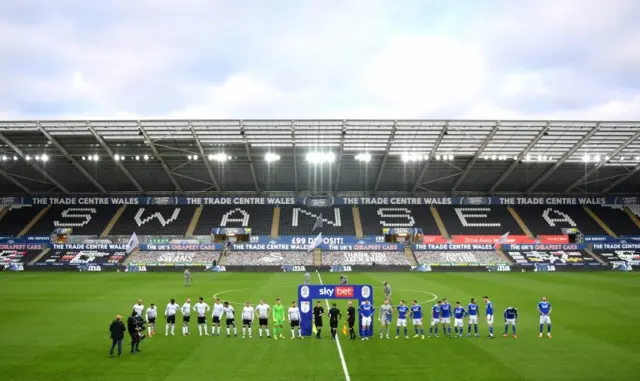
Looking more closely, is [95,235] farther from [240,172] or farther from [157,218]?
[240,172]

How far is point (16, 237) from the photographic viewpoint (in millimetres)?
61344

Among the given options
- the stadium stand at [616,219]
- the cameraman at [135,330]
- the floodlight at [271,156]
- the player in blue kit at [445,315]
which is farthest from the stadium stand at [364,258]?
the cameraman at [135,330]

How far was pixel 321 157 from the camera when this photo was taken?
188ft

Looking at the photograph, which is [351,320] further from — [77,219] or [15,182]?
[15,182]

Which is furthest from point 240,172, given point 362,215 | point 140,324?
point 140,324

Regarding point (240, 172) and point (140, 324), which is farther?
point (240, 172)

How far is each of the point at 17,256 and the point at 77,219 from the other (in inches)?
370

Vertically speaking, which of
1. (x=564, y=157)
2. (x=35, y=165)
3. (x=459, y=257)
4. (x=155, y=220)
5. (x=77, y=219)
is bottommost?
(x=459, y=257)

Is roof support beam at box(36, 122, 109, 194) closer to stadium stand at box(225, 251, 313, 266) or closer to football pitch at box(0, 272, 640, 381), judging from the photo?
stadium stand at box(225, 251, 313, 266)

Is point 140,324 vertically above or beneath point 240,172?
beneath

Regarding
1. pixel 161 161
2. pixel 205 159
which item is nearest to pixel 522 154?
pixel 205 159

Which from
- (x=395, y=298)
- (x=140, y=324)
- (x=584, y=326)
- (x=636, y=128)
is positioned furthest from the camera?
(x=636, y=128)

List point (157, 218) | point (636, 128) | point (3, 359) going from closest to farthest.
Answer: point (3, 359), point (636, 128), point (157, 218)

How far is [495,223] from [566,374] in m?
54.1
